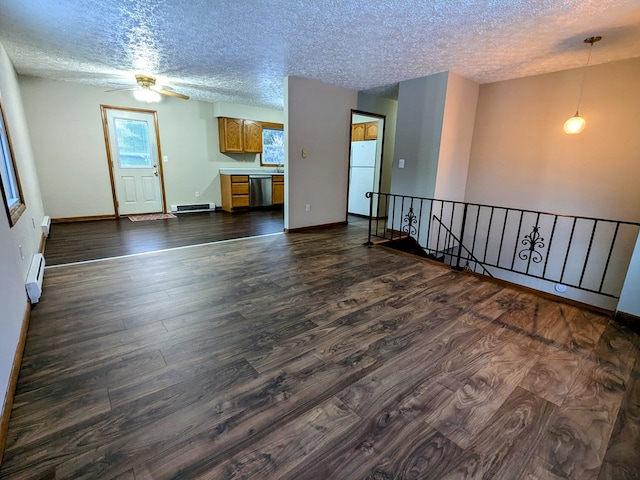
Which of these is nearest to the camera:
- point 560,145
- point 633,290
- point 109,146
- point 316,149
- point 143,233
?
point 633,290

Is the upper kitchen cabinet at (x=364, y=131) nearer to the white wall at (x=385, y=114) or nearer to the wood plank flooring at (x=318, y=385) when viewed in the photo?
the white wall at (x=385, y=114)

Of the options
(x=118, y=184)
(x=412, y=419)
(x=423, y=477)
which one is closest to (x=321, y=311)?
(x=412, y=419)

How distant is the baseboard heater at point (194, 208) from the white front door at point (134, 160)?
0.39 metres

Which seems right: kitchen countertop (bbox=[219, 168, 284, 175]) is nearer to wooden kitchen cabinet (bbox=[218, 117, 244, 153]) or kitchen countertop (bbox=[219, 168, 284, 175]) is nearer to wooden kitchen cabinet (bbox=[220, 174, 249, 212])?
wooden kitchen cabinet (bbox=[220, 174, 249, 212])

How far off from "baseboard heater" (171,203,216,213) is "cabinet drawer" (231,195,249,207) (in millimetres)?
633

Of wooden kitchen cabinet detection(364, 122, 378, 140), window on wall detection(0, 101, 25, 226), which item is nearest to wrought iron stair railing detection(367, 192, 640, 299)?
wooden kitchen cabinet detection(364, 122, 378, 140)

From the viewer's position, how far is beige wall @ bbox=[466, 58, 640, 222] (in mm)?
3822

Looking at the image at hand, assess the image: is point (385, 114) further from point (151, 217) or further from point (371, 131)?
point (151, 217)

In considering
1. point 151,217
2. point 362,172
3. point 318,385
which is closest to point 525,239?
point 362,172

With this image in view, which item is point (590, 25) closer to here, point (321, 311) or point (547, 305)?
point (547, 305)

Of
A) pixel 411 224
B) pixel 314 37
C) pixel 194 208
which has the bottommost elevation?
pixel 194 208

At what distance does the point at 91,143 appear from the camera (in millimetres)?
5652

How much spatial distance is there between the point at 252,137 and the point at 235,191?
4.81 feet

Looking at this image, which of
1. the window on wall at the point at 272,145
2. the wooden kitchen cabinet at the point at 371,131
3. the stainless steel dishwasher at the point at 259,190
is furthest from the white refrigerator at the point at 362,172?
the window on wall at the point at 272,145
